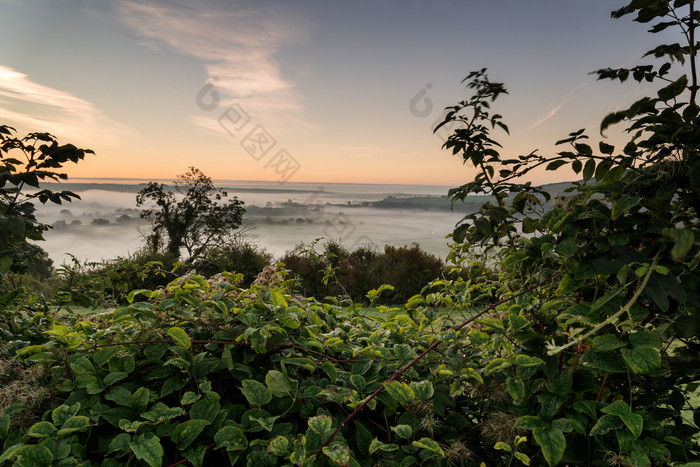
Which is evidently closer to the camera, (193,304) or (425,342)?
(193,304)

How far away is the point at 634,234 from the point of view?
1199 mm

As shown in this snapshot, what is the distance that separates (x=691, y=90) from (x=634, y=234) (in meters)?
0.62

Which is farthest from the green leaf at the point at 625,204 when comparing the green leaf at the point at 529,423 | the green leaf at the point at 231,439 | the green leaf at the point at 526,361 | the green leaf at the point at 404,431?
the green leaf at the point at 231,439

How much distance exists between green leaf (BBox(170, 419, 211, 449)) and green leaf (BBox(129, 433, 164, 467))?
0.06 metres

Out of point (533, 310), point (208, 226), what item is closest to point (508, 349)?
point (533, 310)

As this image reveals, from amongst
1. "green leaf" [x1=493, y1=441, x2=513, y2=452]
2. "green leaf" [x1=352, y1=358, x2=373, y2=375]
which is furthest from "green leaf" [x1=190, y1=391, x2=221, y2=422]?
"green leaf" [x1=493, y1=441, x2=513, y2=452]

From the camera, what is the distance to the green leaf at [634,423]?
0.99 m

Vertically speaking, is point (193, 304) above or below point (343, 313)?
above

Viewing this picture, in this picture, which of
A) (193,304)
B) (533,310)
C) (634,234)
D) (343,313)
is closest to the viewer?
(634,234)

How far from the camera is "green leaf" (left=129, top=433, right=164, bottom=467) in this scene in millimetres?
1071

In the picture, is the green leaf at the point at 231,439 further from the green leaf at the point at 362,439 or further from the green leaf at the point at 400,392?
the green leaf at the point at 400,392

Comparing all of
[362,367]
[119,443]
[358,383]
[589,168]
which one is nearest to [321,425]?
[358,383]

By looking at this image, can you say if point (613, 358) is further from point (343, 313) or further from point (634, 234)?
point (343, 313)

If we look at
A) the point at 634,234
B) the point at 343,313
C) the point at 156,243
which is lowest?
the point at 156,243
